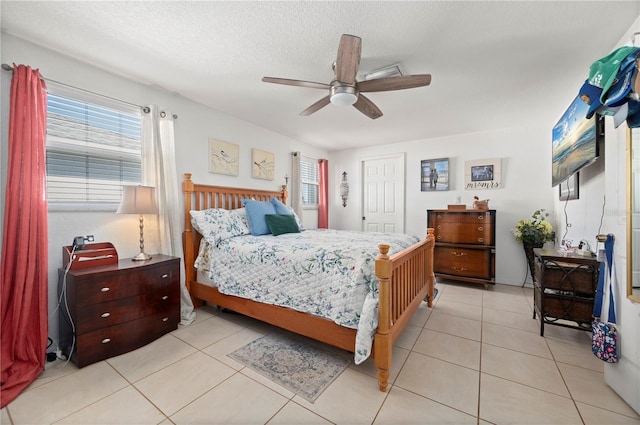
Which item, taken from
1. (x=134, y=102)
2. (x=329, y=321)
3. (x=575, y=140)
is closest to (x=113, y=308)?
(x=329, y=321)

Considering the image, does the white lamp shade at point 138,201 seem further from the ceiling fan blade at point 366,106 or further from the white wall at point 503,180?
the white wall at point 503,180

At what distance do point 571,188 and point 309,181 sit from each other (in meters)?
3.78

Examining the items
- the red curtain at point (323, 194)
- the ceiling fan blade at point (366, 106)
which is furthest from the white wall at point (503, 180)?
the ceiling fan blade at point (366, 106)

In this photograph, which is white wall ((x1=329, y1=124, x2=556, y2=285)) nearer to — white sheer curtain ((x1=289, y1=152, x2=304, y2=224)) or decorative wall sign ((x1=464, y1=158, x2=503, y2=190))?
decorative wall sign ((x1=464, y1=158, x2=503, y2=190))

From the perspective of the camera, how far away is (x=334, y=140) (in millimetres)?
4742

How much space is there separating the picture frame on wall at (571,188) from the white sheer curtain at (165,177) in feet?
13.9

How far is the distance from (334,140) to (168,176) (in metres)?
2.88

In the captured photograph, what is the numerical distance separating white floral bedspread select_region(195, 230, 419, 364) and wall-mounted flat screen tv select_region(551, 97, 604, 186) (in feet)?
5.15

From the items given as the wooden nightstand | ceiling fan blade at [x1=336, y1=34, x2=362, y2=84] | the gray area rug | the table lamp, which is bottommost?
the gray area rug

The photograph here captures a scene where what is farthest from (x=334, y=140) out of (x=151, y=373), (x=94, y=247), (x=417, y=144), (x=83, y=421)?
(x=83, y=421)

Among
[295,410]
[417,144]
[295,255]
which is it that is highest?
[417,144]

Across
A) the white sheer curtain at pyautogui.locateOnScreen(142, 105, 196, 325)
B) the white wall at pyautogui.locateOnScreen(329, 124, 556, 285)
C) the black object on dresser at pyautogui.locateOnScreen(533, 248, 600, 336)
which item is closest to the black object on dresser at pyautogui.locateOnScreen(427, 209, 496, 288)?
the white wall at pyautogui.locateOnScreen(329, 124, 556, 285)

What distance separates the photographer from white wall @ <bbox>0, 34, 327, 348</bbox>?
2027mm

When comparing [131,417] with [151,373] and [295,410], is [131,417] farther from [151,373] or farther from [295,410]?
[295,410]
